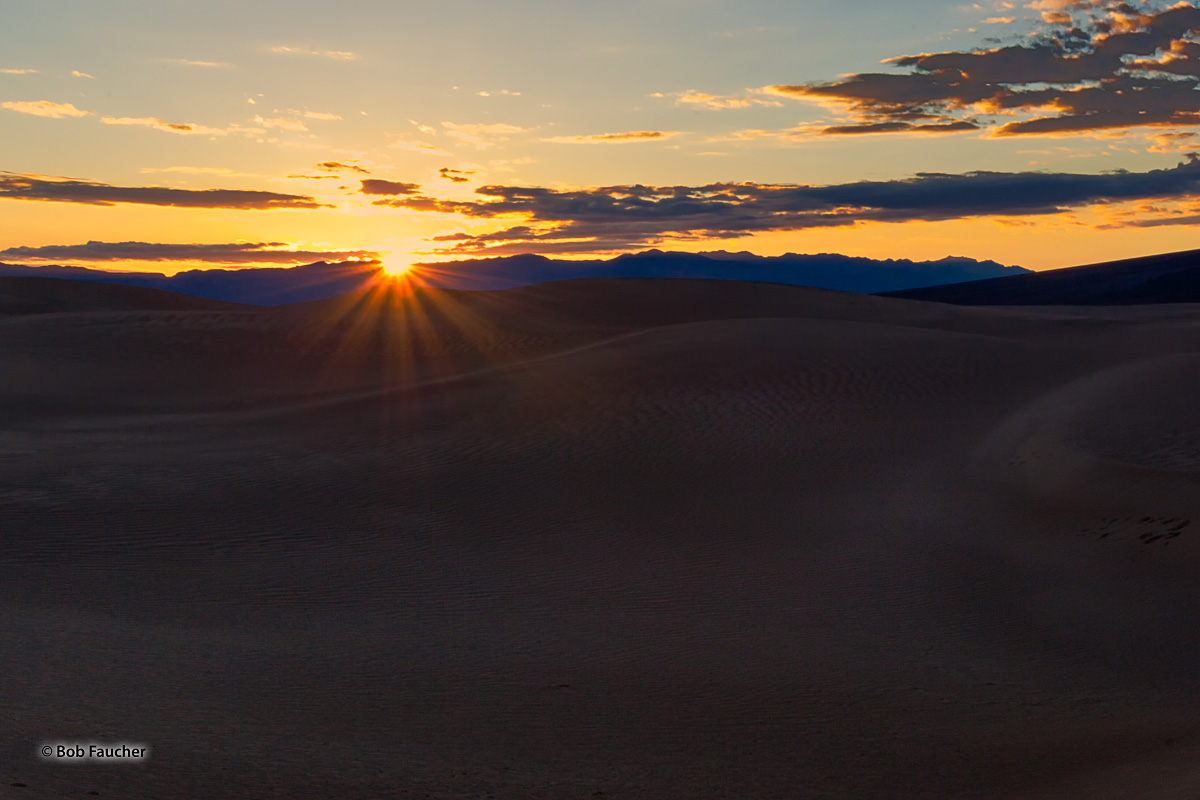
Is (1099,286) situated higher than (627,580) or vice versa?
(1099,286)

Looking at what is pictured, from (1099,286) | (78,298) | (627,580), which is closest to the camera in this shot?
(627,580)

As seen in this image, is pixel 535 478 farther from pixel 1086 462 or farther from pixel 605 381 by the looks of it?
pixel 1086 462

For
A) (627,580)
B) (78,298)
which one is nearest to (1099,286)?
(78,298)

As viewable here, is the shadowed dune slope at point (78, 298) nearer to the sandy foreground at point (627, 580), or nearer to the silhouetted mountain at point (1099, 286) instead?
the sandy foreground at point (627, 580)

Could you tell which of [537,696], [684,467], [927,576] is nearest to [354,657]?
[537,696]

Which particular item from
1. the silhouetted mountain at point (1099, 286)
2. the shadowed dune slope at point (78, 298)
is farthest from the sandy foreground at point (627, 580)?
the silhouetted mountain at point (1099, 286)

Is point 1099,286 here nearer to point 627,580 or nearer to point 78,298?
point 78,298
